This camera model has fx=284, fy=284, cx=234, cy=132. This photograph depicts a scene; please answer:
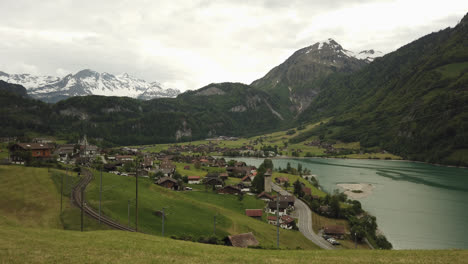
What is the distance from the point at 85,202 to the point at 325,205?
223ft

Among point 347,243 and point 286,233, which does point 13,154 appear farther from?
point 347,243

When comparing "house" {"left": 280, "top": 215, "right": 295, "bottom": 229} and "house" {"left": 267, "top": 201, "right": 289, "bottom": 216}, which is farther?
"house" {"left": 267, "top": 201, "right": 289, "bottom": 216}

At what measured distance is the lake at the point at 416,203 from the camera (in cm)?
6775

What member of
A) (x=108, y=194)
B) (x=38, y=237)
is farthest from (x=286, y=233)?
(x=38, y=237)

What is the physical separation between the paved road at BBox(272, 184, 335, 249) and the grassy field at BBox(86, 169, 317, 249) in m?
2.71

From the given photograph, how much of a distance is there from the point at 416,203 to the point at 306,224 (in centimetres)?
4637

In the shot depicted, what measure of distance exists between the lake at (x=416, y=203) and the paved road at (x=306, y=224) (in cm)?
1625

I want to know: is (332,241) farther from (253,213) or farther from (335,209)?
(335,209)

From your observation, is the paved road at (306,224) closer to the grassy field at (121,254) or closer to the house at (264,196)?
the house at (264,196)

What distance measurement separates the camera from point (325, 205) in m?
88.9

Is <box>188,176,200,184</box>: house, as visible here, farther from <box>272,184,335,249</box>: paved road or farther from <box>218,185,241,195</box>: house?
<box>272,184,335,249</box>: paved road

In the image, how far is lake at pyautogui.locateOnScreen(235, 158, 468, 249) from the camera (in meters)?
67.8

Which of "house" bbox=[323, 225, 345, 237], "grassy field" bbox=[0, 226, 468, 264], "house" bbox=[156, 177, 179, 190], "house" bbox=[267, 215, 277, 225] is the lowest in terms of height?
"house" bbox=[323, 225, 345, 237]

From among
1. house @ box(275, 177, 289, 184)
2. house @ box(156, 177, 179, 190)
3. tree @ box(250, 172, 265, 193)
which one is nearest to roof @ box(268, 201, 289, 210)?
tree @ box(250, 172, 265, 193)
